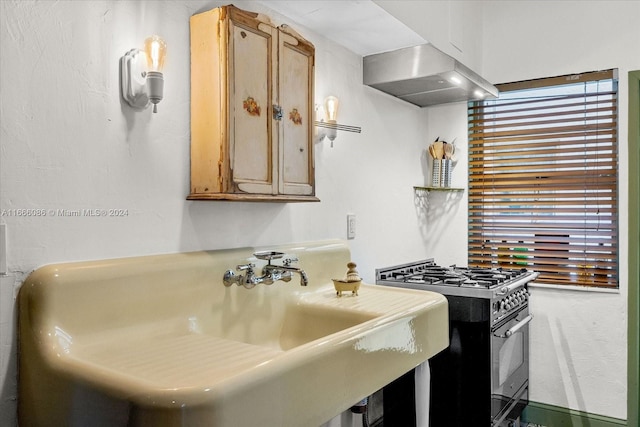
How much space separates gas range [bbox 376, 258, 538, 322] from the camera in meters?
2.32

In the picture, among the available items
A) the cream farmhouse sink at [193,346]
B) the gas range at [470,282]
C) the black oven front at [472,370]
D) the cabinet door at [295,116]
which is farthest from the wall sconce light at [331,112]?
the black oven front at [472,370]

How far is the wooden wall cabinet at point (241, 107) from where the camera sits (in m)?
1.56

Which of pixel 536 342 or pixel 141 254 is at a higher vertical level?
pixel 141 254

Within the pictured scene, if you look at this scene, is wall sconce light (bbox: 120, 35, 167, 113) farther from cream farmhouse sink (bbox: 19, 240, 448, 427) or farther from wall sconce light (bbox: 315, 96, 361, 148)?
wall sconce light (bbox: 315, 96, 361, 148)

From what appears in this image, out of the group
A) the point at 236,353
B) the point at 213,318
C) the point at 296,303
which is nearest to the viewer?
the point at 236,353

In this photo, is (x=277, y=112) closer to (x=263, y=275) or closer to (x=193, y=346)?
(x=263, y=275)

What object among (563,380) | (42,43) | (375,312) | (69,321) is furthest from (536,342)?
(42,43)

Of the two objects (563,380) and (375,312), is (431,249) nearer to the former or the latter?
(563,380)

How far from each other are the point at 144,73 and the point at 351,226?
1285 mm

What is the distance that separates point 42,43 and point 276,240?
1.05m

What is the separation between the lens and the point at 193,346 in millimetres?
1339

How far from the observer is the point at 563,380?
2924 millimetres

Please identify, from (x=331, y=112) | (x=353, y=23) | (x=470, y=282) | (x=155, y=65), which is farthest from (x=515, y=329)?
(x=155, y=65)

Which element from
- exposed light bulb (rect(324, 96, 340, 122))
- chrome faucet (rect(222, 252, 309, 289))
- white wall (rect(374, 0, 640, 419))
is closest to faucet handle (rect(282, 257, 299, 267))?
chrome faucet (rect(222, 252, 309, 289))
